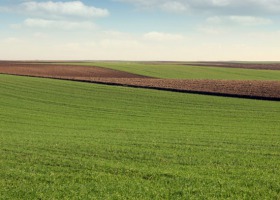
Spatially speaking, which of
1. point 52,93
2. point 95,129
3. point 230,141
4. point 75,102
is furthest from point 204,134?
point 52,93

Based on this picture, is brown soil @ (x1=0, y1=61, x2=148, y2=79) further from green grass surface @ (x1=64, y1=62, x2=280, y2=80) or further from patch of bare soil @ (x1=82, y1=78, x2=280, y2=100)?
patch of bare soil @ (x1=82, y1=78, x2=280, y2=100)

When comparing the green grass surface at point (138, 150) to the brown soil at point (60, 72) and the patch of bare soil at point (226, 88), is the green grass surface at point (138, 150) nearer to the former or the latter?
the patch of bare soil at point (226, 88)

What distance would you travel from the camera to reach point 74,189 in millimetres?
10992

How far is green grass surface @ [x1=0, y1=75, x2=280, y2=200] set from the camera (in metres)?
11.1

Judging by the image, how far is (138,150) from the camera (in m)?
16.5

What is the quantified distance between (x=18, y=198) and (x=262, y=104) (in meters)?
31.0

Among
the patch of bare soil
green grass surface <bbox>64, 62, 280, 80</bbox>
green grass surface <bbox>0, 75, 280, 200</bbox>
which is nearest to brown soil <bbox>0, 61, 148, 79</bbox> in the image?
green grass surface <bbox>64, 62, 280, 80</bbox>

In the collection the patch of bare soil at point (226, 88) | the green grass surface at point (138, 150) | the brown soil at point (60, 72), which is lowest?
the green grass surface at point (138, 150)

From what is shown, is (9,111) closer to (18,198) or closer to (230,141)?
A: (230,141)

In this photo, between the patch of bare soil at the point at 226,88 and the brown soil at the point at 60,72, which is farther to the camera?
the brown soil at the point at 60,72

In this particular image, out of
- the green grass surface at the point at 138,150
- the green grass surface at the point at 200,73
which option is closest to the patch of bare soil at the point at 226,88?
the green grass surface at the point at 138,150

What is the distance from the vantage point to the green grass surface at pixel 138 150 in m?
11.1

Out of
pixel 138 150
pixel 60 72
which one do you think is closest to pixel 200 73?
pixel 60 72

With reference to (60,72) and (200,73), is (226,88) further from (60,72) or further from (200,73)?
(200,73)
